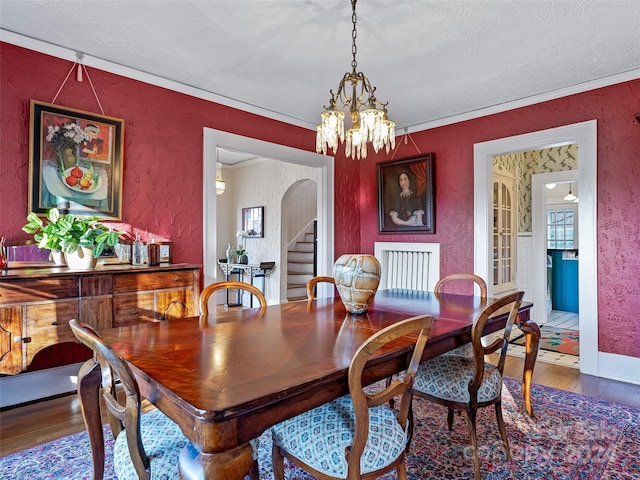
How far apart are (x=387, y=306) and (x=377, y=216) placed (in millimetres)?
2687

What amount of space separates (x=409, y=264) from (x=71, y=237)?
3.46 metres

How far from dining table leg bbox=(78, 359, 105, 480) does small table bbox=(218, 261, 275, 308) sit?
4561 millimetres

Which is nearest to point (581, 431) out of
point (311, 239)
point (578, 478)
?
point (578, 478)

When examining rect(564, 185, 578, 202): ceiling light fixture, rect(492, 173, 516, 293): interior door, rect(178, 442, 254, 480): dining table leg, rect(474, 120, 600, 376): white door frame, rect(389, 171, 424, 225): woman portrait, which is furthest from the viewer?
rect(564, 185, 578, 202): ceiling light fixture

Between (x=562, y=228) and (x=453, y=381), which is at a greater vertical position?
(x=562, y=228)

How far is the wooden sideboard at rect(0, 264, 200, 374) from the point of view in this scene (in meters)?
2.09

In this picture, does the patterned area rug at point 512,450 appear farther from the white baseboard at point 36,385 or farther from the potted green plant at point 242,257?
the potted green plant at point 242,257

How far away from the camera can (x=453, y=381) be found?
Result: 5.90 ft

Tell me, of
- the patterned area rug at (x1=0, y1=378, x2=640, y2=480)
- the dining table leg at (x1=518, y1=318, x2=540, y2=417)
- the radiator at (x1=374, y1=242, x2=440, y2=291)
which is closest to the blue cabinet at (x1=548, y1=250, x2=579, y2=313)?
the radiator at (x1=374, y1=242, x2=440, y2=291)

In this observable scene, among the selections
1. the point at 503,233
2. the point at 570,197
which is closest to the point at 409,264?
the point at 503,233

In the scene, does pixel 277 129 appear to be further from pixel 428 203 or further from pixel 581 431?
pixel 581 431

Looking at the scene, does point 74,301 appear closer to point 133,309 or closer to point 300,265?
point 133,309

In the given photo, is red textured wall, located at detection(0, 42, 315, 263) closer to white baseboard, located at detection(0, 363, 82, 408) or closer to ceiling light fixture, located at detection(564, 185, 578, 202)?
white baseboard, located at detection(0, 363, 82, 408)

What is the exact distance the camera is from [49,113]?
255cm
